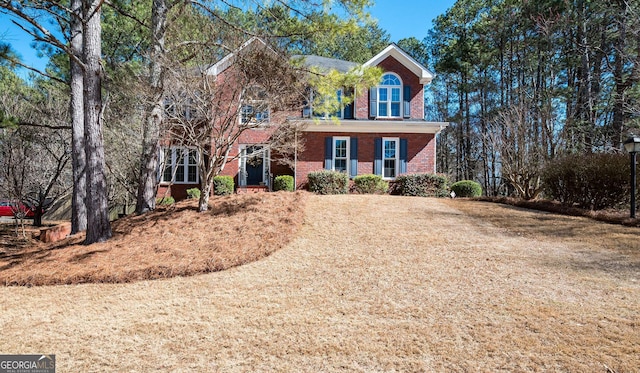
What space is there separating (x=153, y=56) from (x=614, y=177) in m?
12.9

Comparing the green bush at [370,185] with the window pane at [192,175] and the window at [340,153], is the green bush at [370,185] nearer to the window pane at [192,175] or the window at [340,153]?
the window at [340,153]

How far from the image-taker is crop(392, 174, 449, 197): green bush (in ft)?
46.1

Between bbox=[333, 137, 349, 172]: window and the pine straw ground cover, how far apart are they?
692 centimetres

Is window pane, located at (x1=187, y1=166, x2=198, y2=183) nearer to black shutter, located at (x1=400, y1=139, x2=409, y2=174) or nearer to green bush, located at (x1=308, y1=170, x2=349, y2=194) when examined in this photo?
green bush, located at (x1=308, y1=170, x2=349, y2=194)

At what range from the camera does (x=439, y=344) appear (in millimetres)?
2936

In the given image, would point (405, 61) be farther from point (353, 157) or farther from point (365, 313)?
point (365, 313)

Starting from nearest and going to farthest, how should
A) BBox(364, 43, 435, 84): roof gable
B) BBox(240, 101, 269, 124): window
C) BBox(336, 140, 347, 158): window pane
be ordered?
BBox(240, 101, 269, 124): window, BBox(336, 140, 347, 158): window pane, BBox(364, 43, 435, 84): roof gable

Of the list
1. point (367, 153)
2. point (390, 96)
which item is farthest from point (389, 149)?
point (390, 96)

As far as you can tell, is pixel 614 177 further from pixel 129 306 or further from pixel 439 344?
pixel 129 306

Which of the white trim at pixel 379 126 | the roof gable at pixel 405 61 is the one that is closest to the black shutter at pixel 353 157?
the white trim at pixel 379 126

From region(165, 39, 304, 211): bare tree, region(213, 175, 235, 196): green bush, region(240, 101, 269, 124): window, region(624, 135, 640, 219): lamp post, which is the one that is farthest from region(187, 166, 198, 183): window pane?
region(624, 135, 640, 219): lamp post

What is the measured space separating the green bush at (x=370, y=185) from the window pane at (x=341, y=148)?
1.69 metres

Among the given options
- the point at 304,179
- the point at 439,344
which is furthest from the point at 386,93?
the point at 439,344

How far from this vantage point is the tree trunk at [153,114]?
26.1ft
